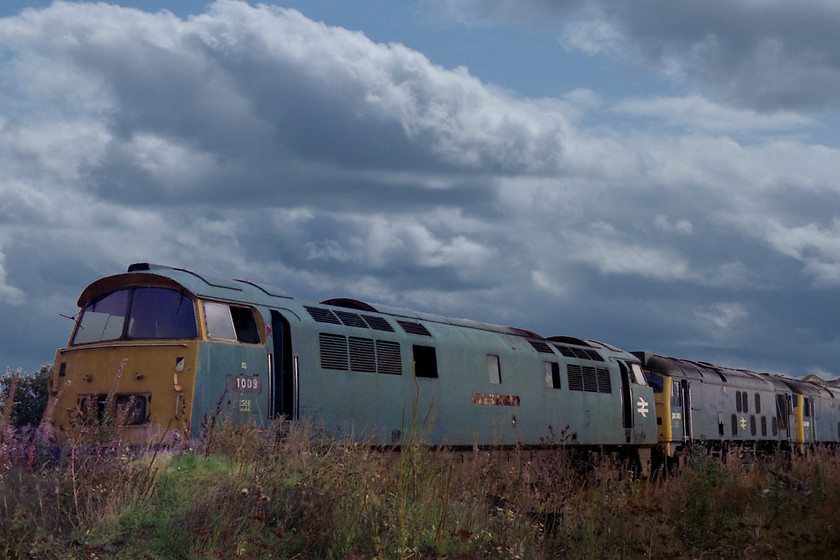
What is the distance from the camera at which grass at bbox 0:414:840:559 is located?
7.66m

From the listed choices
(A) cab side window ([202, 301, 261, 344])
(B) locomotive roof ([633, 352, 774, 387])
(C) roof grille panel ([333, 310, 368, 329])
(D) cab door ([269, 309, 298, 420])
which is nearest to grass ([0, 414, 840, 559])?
(A) cab side window ([202, 301, 261, 344])

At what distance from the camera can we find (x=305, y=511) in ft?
27.2

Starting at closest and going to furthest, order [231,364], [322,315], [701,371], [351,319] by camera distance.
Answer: [231,364] → [322,315] → [351,319] → [701,371]

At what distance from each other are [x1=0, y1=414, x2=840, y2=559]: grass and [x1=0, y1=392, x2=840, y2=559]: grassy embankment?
0.02 m

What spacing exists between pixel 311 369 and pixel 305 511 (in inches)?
217

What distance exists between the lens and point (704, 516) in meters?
11.3

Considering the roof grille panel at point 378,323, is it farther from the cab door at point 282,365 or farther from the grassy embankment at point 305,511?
the grassy embankment at point 305,511

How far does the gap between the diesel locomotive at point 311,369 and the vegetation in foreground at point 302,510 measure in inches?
22.4

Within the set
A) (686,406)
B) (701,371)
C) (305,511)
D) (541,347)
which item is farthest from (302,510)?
(701,371)

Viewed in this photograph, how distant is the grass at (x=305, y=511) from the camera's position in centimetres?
766

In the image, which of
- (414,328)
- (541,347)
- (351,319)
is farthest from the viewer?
(541,347)

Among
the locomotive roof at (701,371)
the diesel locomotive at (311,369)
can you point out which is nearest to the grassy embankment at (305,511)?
the diesel locomotive at (311,369)

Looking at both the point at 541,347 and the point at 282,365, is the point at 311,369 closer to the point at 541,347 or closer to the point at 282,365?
the point at 282,365

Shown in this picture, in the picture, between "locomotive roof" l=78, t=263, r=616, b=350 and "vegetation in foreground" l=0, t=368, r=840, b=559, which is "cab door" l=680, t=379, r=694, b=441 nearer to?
"locomotive roof" l=78, t=263, r=616, b=350
